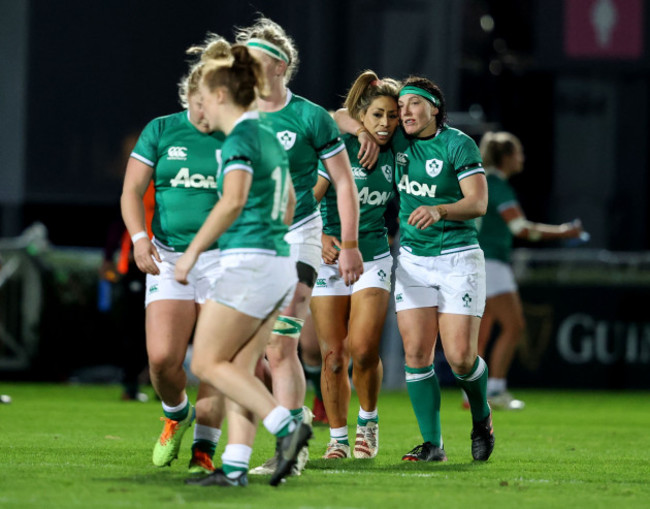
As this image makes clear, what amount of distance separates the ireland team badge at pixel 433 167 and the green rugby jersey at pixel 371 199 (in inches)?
11.8

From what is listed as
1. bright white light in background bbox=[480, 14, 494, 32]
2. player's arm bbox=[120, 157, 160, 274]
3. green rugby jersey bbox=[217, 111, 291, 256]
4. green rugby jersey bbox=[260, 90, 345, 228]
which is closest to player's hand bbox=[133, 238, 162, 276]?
player's arm bbox=[120, 157, 160, 274]

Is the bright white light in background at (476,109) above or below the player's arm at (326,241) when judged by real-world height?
above

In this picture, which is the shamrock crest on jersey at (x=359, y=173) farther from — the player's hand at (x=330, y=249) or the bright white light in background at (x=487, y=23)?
the bright white light in background at (x=487, y=23)

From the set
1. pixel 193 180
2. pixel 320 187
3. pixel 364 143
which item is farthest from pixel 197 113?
pixel 364 143

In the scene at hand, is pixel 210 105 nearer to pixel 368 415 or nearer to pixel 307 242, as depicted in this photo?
pixel 307 242

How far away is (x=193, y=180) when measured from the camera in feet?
21.8

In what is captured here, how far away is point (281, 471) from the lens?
5797 mm

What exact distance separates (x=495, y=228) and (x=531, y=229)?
0.55m

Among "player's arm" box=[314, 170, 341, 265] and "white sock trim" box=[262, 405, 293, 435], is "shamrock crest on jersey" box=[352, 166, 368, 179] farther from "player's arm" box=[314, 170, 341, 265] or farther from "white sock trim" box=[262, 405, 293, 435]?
"white sock trim" box=[262, 405, 293, 435]

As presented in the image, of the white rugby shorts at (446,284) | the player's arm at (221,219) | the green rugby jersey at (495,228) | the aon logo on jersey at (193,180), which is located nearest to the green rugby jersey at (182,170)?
A: the aon logo on jersey at (193,180)

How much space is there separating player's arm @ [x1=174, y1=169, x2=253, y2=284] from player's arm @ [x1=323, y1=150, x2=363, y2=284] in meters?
1.14

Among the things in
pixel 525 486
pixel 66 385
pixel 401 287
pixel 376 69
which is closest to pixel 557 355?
pixel 376 69

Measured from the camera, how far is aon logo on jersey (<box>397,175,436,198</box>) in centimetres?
760

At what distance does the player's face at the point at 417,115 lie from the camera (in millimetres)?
7645
